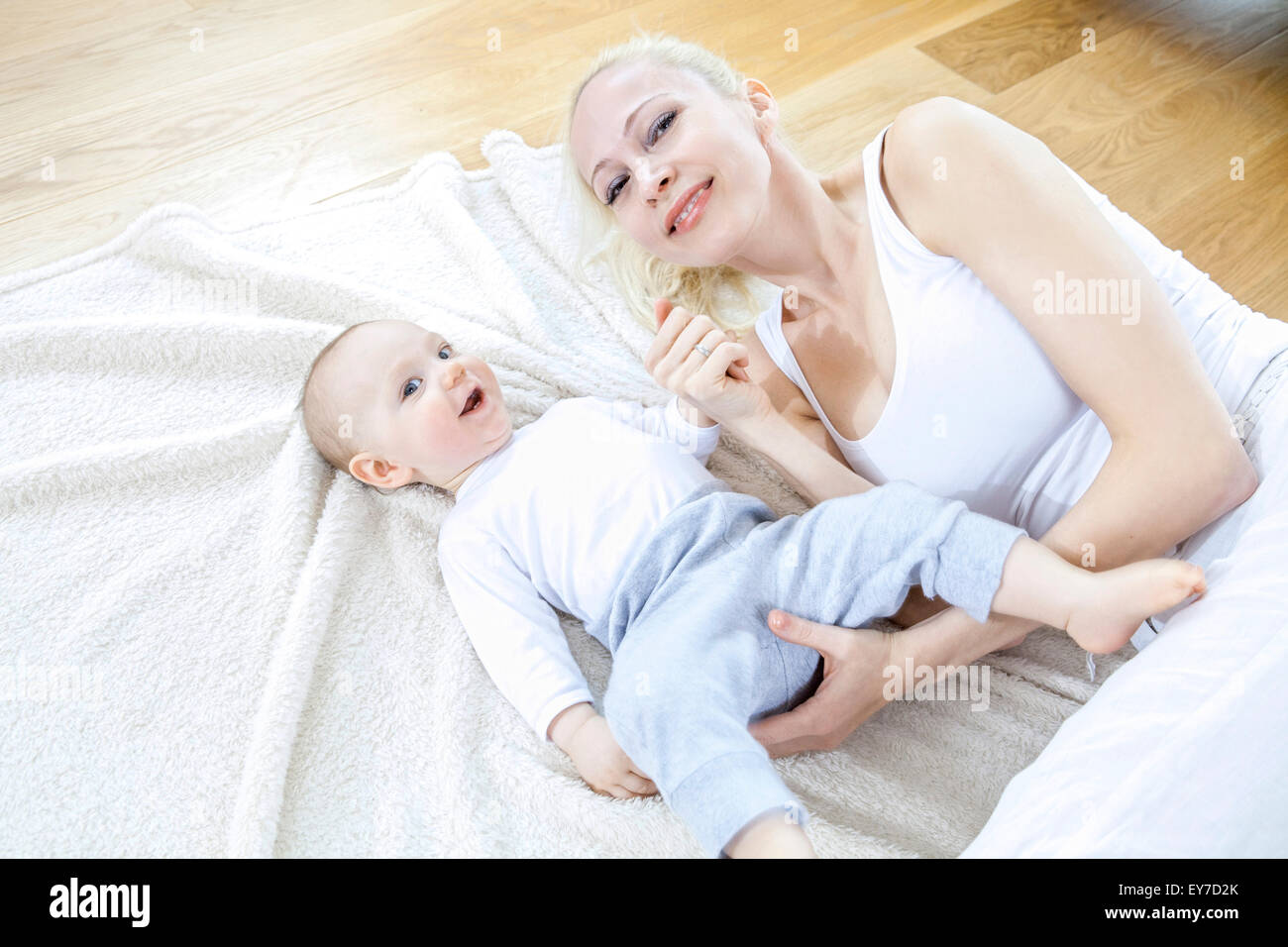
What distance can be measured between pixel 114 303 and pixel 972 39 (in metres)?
1.74

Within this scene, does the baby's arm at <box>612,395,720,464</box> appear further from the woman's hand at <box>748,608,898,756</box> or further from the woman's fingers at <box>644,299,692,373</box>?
the woman's hand at <box>748,608,898,756</box>

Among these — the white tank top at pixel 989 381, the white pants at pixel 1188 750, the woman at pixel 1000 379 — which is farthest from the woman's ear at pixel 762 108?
the white pants at pixel 1188 750

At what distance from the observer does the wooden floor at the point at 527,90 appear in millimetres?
1806

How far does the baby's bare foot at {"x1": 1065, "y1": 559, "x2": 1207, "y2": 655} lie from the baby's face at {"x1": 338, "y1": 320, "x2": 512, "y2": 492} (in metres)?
0.72

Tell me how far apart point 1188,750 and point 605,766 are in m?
0.55

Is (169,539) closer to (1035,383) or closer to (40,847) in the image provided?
(40,847)

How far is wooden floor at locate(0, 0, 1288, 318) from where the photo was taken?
1806 mm

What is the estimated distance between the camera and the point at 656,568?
1.16 m

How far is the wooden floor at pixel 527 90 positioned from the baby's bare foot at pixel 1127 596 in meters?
0.91

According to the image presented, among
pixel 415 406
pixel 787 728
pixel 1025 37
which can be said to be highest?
pixel 1025 37
